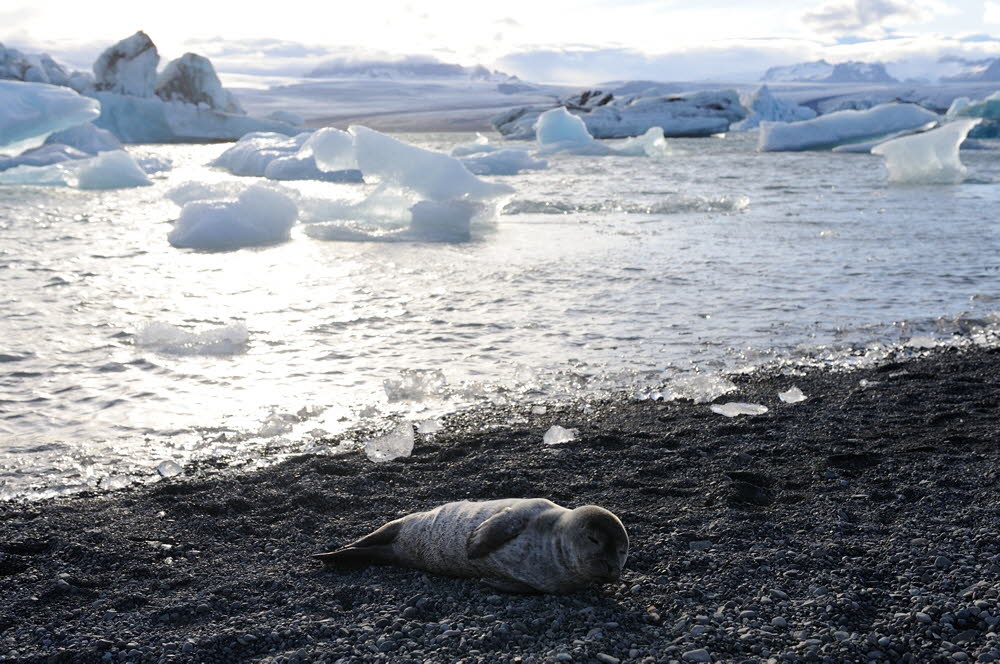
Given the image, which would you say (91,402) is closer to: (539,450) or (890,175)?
(539,450)

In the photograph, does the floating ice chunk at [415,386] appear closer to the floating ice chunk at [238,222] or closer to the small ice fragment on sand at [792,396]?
the small ice fragment on sand at [792,396]

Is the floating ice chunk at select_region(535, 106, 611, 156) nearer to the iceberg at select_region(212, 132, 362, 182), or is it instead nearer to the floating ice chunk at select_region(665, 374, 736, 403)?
the iceberg at select_region(212, 132, 362, 182)

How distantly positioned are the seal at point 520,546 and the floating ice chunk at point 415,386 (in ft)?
5.56

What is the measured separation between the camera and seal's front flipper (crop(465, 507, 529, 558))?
2494 mm

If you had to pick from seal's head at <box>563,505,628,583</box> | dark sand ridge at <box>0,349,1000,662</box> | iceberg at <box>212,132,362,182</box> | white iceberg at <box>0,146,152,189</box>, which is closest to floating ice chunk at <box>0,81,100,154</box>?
white iceberg at <box>0,146,152,189</box>

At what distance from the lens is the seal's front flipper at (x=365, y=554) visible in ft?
8.91

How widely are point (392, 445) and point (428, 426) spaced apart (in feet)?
0.94

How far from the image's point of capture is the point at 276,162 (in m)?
17.2

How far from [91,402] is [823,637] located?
3.42m

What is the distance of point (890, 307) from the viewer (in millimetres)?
6055

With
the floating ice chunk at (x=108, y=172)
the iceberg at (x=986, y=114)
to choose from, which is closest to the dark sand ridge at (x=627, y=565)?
the floating ice chunk at (x=108, y=172)

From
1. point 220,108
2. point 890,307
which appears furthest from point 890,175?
point 220,108

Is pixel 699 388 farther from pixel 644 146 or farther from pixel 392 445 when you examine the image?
pixel 644 146

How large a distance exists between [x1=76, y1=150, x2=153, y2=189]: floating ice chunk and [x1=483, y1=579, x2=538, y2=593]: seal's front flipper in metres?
14.2
